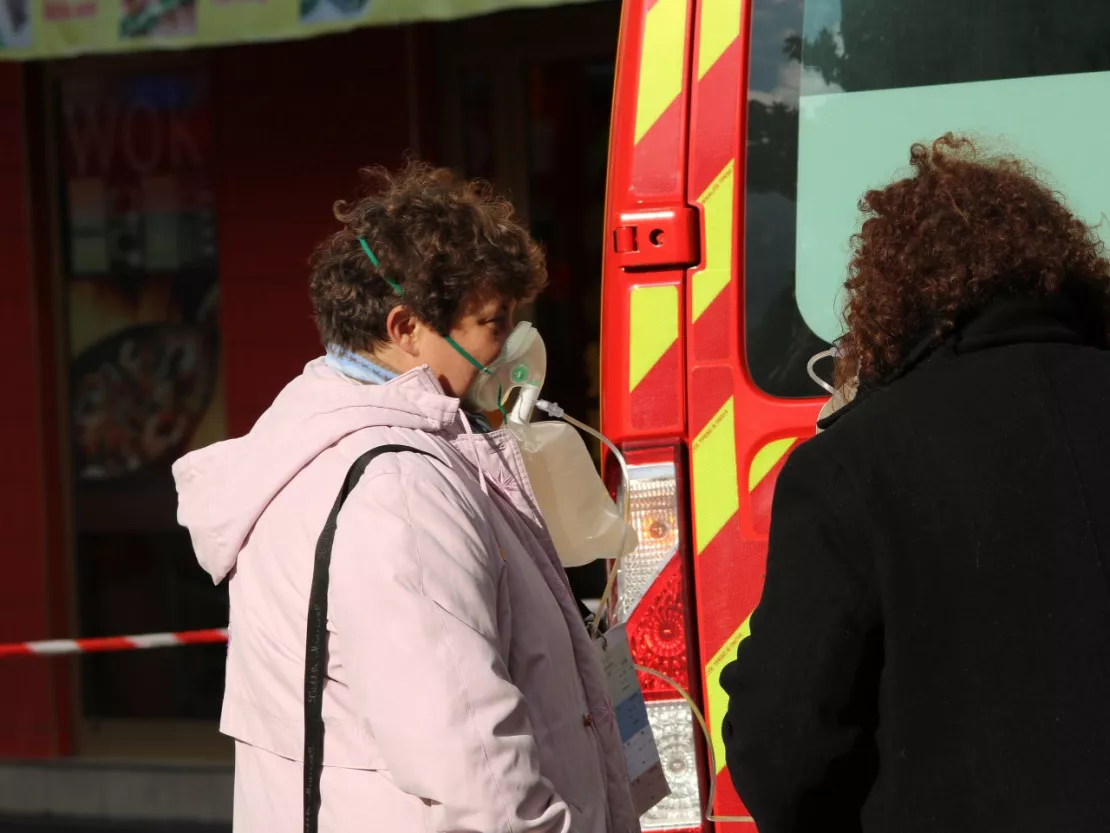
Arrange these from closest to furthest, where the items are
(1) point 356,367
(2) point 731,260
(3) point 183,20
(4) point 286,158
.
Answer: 1. (1) point 356,367
2. (2) point 731,260
3. (3) point 183,20
4. (4) point 286,158

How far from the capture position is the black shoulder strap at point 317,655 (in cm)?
186

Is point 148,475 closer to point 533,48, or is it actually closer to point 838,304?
point 533,48

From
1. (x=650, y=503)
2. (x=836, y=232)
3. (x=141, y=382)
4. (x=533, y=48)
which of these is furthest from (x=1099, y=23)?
(x=141, y=382)

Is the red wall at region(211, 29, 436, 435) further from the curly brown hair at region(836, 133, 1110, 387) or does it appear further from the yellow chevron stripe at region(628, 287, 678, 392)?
the curly brown hair at region(836, 133, 1110, 387)

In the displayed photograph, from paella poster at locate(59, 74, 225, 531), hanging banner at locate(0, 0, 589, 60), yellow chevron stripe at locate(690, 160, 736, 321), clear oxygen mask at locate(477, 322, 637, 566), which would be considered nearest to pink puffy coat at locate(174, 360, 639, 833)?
clear oxygen mask at locate(477, 322, 637, 566)

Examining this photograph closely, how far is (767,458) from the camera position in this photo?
2.65 meters

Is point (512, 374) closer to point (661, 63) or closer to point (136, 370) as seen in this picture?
point (661, 63)

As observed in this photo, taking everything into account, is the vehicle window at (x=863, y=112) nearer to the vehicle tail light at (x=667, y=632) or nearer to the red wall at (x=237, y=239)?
the vehicle tail light at (x=667, y=632)

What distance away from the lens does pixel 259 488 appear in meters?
1.99

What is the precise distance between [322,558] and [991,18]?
62.0 inches

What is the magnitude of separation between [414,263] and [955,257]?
763 mm

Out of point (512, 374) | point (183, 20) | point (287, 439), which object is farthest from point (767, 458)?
point (183, 20)

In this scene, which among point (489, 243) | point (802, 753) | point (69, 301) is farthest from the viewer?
point (69, 301)

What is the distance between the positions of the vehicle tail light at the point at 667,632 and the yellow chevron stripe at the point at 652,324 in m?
0.17
